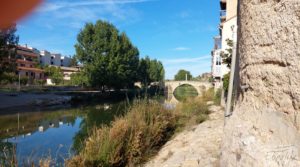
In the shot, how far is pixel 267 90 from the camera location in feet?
7.26

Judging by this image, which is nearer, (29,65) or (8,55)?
(8,55)

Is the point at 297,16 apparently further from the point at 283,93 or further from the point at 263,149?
the point at 263,149

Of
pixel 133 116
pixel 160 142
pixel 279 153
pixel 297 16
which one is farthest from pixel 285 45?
pixel 160 142

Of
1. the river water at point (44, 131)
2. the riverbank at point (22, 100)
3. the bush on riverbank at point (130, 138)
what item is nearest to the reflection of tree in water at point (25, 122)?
the river water at point (44, 131)

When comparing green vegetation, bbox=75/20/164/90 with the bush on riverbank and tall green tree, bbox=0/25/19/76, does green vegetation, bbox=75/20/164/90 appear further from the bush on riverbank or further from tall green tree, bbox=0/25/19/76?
the bush on riverbank

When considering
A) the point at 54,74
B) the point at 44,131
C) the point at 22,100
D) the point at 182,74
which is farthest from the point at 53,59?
the point at 44,131

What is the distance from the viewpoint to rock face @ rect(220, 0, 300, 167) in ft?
6.21

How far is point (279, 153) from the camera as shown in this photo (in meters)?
1.90

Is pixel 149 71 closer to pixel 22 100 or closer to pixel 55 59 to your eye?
pixel 55 59

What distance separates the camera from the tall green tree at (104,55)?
148 feet

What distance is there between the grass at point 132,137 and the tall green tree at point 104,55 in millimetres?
33588

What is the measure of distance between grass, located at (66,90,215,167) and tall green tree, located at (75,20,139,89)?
3359 cm

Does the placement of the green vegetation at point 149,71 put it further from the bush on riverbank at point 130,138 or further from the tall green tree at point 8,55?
the bush on riverbank at point 130,138

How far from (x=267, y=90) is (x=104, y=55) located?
1749 inches
